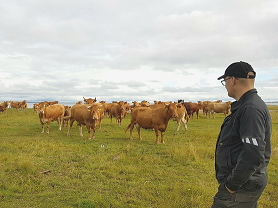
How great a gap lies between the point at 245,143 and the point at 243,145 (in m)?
0.26

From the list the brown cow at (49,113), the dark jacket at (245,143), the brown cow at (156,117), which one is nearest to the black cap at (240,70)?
the dark jacket at (245,143)

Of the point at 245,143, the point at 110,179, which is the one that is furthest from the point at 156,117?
the point at 245,143

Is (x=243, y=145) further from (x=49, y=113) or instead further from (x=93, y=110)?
(x=49, y=113)

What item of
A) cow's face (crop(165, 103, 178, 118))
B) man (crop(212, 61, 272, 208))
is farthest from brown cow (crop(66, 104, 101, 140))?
man (crop(212, 61, 272, 208))

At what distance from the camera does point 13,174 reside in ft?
22.8

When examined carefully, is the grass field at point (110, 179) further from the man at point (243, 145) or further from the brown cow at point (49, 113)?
the brown cow at point (49, 113)

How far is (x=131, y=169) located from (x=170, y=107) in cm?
575

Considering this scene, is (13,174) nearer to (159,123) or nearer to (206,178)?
(206,178)

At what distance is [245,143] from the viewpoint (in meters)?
2.41

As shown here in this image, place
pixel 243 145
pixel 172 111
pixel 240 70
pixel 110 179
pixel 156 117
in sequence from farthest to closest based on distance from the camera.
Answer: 1. pixel 156 117
2. pixel 172 111
3. pixel 110 179
4. pixel 240 70
5. pixel 243 145

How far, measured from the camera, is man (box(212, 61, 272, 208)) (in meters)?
2.39

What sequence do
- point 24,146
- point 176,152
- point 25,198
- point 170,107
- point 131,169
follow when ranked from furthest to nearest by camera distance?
point 170,107
point 24,146
point 176,152
point 131,169
point 25,198

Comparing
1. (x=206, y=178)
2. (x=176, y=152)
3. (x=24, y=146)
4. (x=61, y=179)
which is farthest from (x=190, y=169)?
(x=24, y=146)

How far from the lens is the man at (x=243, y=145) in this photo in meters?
2.39
